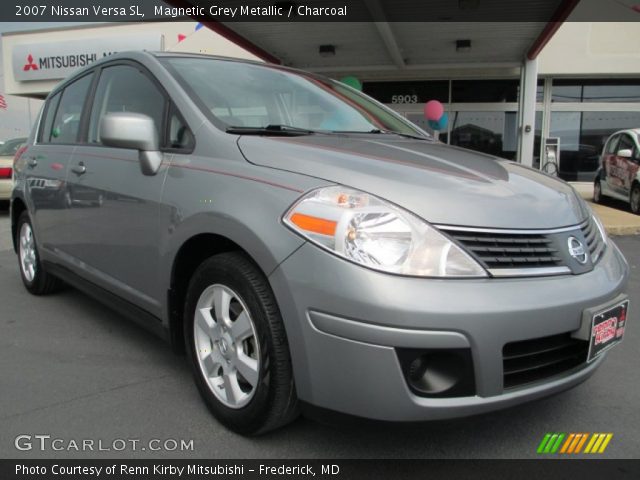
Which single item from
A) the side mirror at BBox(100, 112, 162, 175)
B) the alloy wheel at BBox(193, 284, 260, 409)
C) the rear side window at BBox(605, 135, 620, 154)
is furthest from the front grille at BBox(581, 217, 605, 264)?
the rear side window at BBox(605, 135, 620, 154)

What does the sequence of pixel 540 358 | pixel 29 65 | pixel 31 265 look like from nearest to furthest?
1. pixel 540 358
2. pixel 31 265
3. pixel 29 65

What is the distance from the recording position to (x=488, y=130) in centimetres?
1454

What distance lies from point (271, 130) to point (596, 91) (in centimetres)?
1469

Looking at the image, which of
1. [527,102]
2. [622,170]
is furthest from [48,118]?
[527,102]

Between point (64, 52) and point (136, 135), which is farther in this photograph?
point (64, 52)

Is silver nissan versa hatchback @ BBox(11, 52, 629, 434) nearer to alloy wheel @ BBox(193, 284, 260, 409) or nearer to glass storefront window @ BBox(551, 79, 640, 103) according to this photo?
alloy wheel @ BBox(193, 284, 260, 409)

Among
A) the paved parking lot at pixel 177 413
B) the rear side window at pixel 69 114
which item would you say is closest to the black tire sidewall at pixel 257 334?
the paved parking lot at pixel 177 413

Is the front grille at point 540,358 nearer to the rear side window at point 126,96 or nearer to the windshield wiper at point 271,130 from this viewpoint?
the windshield wiper at point 271,130

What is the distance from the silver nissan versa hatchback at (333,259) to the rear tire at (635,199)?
8552 mm

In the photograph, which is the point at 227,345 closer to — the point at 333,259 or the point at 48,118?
the point at 333,259

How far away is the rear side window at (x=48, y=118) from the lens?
420 centimetres

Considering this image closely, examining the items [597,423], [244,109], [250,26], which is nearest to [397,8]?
[250,26]

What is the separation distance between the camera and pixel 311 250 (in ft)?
6.14

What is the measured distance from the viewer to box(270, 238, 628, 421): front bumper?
5.76 feet
